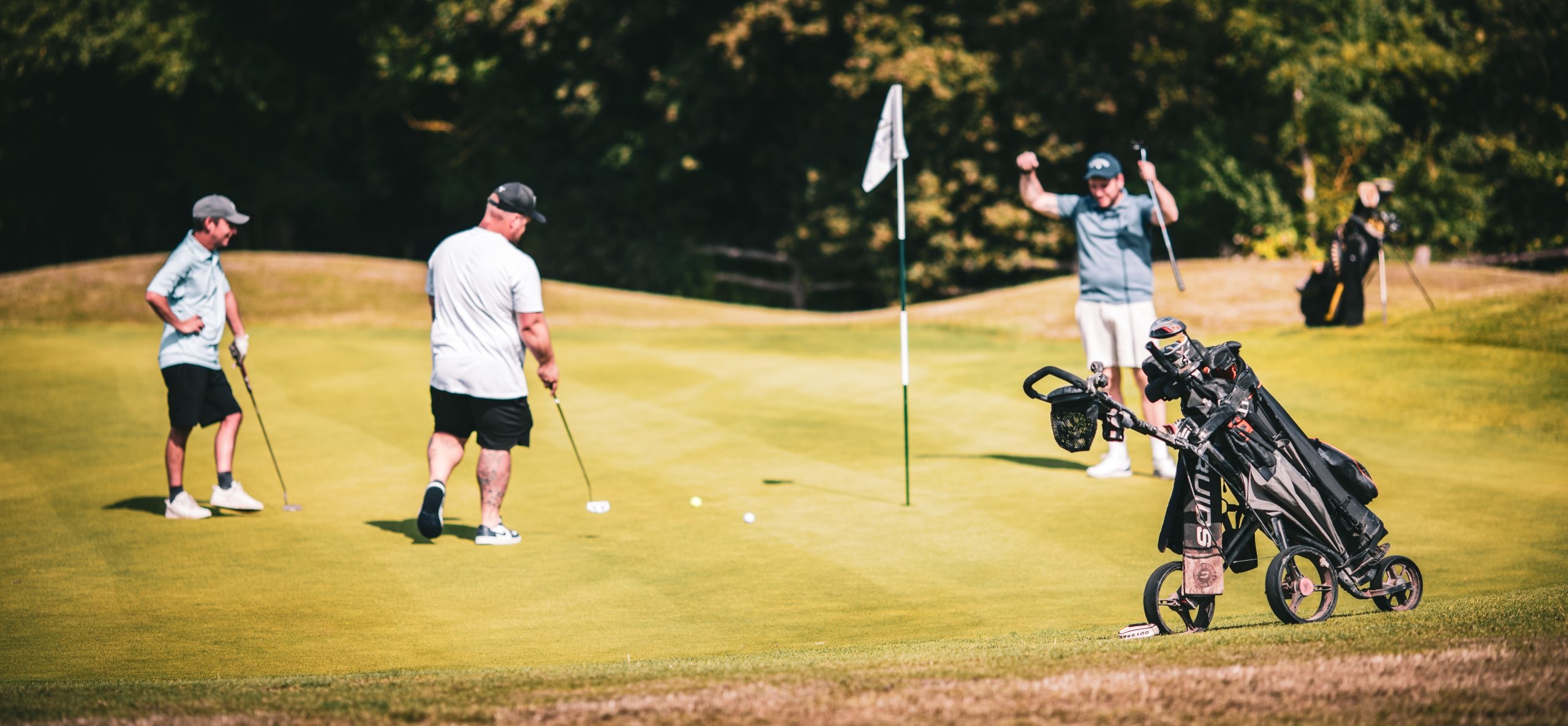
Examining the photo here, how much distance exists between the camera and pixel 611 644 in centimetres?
630

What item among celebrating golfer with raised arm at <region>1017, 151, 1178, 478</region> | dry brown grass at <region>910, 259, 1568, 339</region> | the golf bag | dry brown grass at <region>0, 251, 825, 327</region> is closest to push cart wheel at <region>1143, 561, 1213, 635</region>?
celebrating golfer with raised arm at <region>1017, 151, 1178, 478</region>

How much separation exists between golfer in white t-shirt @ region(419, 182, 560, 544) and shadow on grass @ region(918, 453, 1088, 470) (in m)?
3.82

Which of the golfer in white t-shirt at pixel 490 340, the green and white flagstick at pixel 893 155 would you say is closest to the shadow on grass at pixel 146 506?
the golfer in white t-shirt at pixel 490 340

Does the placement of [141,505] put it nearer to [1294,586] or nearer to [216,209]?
[216,209]

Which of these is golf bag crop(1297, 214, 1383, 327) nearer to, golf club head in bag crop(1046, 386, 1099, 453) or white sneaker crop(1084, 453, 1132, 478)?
white sneaker crop(1084, 453, 1132, 478)

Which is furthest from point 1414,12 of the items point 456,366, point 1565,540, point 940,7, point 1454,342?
point 456,366

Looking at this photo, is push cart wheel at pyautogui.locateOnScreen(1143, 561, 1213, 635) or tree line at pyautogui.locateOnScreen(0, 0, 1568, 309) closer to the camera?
push cart wheel at pyautogui.locateOnScreen(1143, 561, 1213, 635)

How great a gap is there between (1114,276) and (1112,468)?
4.52 feet

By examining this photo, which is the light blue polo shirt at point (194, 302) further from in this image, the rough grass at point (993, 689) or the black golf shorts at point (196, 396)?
the rough grass at point (993, 689)

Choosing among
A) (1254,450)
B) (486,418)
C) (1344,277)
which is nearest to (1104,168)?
(1254,450)

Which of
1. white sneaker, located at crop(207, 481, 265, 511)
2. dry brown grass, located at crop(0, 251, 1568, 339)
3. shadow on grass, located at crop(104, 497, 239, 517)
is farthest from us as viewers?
dry brown grass, located at crop(0, 251, 1568, 339)

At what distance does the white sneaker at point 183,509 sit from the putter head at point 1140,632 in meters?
5.94

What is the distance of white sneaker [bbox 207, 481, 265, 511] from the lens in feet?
30.2

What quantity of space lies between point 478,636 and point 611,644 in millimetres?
615
